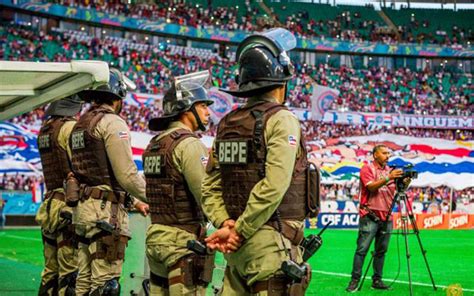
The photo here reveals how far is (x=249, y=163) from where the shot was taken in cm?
501

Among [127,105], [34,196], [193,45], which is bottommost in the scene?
[34,196]

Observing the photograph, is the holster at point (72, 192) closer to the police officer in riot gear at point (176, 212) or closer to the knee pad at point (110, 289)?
the knee pad at point (110, 289)

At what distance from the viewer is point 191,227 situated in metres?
6.25

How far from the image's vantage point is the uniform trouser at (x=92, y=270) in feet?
23.3

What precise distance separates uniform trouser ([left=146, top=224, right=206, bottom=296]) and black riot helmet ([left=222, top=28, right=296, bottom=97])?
1.40 metres

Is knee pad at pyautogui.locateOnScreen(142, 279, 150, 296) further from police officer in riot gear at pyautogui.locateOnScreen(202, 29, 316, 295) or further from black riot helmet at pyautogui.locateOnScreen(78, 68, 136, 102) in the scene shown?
police officer in riot gear at pyautogui.locateOnScreen(202, 29, 316, 295)

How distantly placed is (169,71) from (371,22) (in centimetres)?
2614

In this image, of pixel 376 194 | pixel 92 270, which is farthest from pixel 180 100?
pixel 376 194

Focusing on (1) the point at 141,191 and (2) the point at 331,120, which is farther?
(2) the point at 331,120

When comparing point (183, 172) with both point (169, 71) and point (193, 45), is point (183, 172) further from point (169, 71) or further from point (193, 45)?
point (193, 45)

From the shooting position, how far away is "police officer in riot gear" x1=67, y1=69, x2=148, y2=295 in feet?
23.5

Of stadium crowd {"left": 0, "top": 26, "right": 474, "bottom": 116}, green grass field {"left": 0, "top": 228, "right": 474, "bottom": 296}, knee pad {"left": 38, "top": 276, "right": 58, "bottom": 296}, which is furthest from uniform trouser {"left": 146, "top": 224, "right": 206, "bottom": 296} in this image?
stadium crowd {"left": 0, "top": 26, "right": 474, "bottom": 116}

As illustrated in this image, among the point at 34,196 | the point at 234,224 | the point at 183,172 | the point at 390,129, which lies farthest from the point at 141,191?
the point at 390,129

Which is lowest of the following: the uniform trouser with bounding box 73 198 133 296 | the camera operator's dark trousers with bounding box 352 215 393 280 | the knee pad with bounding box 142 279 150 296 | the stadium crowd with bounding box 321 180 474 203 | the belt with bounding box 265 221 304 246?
the stadium crowd with bounding box 321 180 474 203
